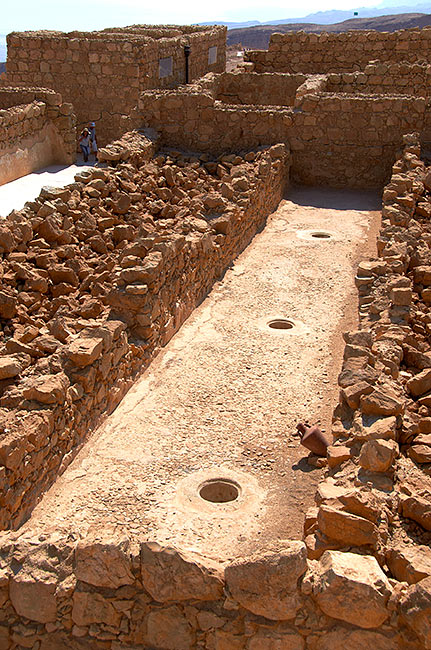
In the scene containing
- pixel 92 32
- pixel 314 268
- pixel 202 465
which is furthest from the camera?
pixel 92 32

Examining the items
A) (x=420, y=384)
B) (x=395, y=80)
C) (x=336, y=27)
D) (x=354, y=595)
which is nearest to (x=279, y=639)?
(x=354, y=595)

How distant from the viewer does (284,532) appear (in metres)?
5.48

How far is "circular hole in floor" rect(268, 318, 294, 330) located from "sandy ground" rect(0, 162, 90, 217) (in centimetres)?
557

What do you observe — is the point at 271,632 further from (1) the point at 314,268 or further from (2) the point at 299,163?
(2) the point at 299,163

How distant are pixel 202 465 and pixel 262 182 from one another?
7729 mm

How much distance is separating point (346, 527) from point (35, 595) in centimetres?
189

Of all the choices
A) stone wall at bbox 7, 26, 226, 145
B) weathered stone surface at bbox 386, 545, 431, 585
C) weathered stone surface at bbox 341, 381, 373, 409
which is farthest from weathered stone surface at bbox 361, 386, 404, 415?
stone wall at bbox 7, 26, 226, 145

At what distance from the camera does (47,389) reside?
20.1 ft

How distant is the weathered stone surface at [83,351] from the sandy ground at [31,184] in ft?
20.7

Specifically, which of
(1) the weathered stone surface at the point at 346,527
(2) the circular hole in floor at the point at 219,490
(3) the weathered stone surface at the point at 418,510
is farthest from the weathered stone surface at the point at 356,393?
(1) the weathered stone surface at the point at 346,527

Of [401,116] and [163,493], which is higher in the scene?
[401,116]

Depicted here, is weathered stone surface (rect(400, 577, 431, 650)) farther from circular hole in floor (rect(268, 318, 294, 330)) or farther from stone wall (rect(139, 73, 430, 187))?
stone wall (rect(139, 73, 430, 187))

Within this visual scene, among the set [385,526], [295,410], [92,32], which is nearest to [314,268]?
[295,410]

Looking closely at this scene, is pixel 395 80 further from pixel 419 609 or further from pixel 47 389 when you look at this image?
pixel 419 609
